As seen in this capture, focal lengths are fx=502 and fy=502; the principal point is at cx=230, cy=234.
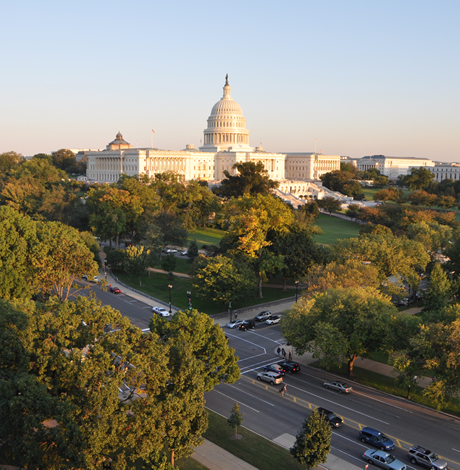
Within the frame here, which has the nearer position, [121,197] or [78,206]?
[121,197]

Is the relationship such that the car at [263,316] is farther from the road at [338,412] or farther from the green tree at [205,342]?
the green tree at [205,342]

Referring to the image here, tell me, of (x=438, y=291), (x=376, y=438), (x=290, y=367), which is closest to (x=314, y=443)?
(x=376, y=438)

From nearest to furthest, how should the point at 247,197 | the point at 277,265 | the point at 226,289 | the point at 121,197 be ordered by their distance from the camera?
the point at 226,289 < the point at 277,265 < the point at 247,197 < the point at 121,197

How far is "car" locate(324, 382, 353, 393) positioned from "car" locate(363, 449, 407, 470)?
893cm

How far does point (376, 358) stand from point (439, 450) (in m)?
15.3

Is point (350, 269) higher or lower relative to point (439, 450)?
higher

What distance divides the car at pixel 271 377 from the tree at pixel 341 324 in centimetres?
281

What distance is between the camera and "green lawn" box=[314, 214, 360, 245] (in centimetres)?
10350

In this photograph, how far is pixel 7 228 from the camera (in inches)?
2015

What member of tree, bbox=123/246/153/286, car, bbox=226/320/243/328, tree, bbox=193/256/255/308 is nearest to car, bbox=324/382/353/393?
car, bbox=226/320/243/328

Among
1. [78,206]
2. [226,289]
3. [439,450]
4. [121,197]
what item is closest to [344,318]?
[439,450]

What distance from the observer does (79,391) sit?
922 inches

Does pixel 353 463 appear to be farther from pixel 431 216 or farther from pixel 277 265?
pixel 431 216

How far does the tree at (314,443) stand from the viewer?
26.5 meters
